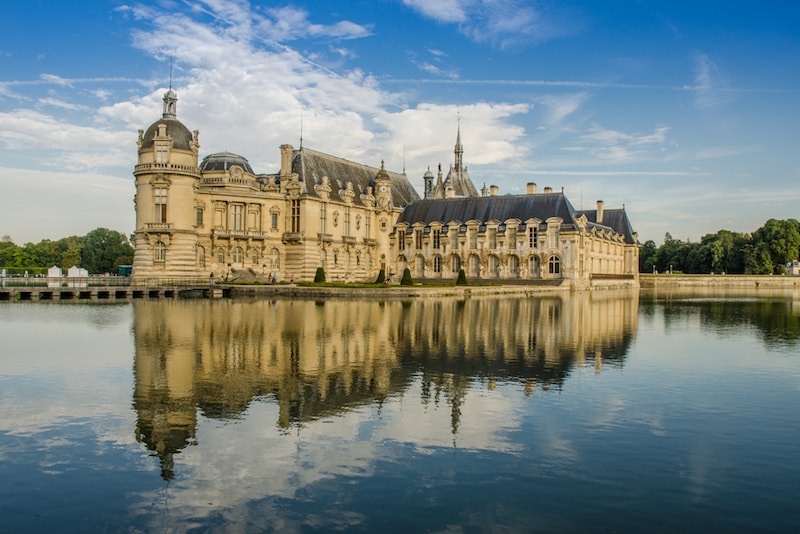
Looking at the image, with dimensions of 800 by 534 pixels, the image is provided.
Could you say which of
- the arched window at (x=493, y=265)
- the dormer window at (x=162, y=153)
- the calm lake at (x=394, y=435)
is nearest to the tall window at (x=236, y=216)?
the dormer window at (x=162, y=153)

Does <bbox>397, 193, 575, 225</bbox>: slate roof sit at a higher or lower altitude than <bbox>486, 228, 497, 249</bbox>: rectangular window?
higher

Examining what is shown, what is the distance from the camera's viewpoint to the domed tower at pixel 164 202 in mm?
55219

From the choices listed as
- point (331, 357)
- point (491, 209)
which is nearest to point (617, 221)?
point (491, 209)

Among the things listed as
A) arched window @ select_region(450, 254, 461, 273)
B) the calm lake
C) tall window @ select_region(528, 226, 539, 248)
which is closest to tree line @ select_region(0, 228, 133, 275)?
arched window @ select_region(450, 254, 461, 273)


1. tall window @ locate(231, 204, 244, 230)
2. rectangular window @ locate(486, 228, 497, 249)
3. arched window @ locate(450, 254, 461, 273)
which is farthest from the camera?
arched window @ locate(450, 254, 461, 273)

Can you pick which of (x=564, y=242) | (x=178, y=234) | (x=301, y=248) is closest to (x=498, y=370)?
(x=178, y=234)

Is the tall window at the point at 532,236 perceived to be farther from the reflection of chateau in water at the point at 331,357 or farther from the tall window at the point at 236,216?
the reflection of chateau in water at the point at 331,357

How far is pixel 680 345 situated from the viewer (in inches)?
939

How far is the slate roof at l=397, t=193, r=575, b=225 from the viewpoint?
2830 inches

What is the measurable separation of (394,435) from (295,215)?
54.4 m

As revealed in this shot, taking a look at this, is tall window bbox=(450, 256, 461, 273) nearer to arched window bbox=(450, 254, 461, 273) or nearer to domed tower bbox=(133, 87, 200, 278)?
arched window bbox=(450, 254, 461, 273)

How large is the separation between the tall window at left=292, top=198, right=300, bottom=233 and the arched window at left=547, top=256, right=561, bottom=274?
86.2 ft

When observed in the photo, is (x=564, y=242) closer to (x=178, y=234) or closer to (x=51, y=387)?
(x=178, y=234)

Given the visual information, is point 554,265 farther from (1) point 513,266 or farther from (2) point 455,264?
(2) point 455,264
